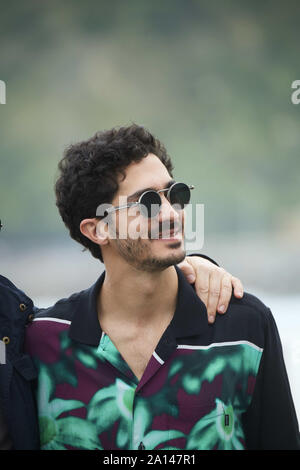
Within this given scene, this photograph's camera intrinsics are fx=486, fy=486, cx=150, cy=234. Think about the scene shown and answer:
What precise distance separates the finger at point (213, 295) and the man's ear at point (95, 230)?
0.49 meters

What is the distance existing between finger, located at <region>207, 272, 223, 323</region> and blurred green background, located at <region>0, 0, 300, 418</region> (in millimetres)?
3373

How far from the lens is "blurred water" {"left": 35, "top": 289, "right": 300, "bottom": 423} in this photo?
367 centimetres

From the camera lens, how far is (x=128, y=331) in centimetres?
200

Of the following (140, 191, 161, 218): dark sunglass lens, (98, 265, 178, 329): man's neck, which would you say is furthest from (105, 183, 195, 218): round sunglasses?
(98, 265, 178, 329): man's neck

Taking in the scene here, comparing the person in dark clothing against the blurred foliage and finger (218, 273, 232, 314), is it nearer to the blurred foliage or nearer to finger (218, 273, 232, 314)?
finger (218, 273, 232, 314)

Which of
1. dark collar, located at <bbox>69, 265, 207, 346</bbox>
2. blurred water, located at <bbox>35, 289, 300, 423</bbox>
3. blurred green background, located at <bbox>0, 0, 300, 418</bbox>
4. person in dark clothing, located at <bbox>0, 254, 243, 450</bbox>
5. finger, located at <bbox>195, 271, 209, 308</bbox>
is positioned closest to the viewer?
person in dark clothing, located at <bbox>0, 254, 243, 450</bbox>

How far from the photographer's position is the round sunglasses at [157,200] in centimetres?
192

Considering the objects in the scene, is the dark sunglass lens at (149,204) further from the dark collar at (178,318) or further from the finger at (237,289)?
the finger at (237,289)

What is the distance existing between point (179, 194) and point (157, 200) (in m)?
0.11

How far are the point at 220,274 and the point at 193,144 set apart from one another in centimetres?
392

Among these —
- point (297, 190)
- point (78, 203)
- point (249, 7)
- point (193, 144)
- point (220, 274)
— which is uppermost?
point (249, 7)

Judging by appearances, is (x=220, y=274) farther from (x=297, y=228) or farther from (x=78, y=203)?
(x=297, y=228)

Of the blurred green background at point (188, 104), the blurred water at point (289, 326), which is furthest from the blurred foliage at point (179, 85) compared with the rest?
the blurred water at point (289, 326)
